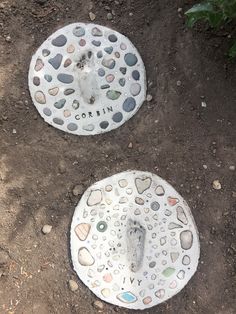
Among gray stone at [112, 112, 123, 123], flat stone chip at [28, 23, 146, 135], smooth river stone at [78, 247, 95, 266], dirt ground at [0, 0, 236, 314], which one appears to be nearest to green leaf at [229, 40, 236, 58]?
dirt ground at [0, 0, 236, 314]

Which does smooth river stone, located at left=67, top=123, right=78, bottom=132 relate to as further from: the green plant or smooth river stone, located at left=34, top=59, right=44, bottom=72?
the green plant

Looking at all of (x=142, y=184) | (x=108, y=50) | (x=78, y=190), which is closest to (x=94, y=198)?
(x=78, y=190)

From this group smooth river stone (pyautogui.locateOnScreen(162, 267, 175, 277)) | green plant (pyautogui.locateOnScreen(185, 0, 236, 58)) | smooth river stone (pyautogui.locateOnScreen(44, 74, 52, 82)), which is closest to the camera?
green plant (pyautogui.locateOnScreen(185, 0, 236, 58))

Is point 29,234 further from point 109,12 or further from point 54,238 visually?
point 109,12

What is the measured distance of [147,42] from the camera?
196 cm

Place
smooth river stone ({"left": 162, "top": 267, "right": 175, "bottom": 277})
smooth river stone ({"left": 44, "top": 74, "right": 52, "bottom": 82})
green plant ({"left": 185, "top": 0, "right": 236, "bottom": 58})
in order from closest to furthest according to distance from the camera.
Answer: green plant ({"left": 185, "top": 0, "right": 236, "bottom": 58}), smooth river stone ({"left": 162, "top": 267, "right": 175, "bottom": 277}), smooth river stone ({"left": 44, "top": 74, "right": 52, "bottom": 82})

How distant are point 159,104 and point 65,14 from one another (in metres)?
0.44

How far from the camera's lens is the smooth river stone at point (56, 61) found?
1.90 metres

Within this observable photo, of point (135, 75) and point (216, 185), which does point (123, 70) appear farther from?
point (216, 185)

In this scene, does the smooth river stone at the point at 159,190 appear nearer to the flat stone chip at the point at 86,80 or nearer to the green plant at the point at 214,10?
the flat stone chip at the point at 86,80

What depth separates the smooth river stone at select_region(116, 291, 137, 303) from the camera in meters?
1.76

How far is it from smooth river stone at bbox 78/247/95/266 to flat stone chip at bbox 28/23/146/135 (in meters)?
0.38

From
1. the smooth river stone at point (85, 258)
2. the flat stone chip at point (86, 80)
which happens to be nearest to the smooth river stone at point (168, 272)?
the smooth river stone at point (85, 258)

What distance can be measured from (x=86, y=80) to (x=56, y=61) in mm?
115
